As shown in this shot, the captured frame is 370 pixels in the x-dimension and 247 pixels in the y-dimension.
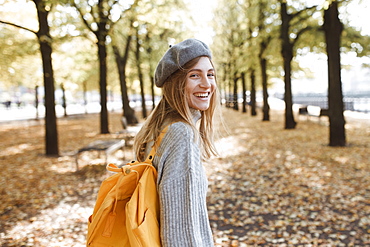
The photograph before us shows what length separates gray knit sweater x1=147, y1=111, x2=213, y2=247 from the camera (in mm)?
1399

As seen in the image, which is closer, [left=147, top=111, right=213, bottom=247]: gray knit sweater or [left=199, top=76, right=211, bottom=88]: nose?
[left=147, top=111, right=213, bottom=247]: gray knit sweater

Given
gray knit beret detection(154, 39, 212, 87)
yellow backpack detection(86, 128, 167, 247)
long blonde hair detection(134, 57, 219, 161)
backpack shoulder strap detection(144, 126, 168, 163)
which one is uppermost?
gray knit beret detection(154, 39, 212, 87)

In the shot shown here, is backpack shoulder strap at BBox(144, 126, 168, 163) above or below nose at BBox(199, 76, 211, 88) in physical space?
below

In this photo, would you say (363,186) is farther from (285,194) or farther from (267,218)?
(267,218)

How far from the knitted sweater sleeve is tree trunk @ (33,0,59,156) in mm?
9003

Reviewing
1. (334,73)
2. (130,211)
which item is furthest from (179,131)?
(334,73)

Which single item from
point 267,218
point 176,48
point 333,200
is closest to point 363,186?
point 333,200

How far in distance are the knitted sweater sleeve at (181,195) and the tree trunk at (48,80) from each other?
9.00 m

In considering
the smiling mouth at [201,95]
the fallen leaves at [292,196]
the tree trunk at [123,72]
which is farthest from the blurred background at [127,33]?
the smiling mouth at [201,95]

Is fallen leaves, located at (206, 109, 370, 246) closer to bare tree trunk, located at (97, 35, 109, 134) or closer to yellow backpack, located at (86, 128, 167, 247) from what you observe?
yellow backpack, located at (86, 128, 167, 247)

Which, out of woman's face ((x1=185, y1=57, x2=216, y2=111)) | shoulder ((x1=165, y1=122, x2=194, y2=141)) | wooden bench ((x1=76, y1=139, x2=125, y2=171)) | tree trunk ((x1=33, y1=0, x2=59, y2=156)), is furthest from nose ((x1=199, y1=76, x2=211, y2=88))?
tree trunk ((x1=33, y1=0, x2=59, y2=156))

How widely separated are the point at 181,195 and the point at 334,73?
988 cm

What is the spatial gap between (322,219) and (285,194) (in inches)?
48.8

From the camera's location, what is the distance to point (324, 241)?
4.21 metres
